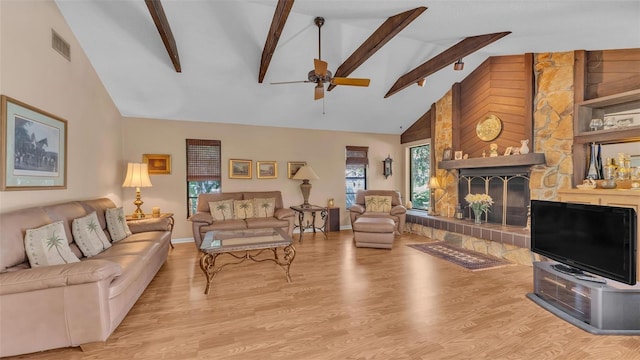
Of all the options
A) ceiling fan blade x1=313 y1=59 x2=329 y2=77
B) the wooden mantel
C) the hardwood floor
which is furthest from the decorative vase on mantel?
ceiling fan blade x1=313 y1=59 x2=329 y2=77

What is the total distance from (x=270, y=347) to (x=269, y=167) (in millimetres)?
4304

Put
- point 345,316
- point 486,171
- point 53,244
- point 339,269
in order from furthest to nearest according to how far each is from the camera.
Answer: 1. point 486,171
2. point 339,269
3. point 345,316
4. point 53,244

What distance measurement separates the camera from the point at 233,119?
5543mm

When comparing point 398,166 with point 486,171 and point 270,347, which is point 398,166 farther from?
point 270,347

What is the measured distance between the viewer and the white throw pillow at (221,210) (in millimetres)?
4906

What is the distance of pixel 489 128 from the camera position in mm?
4965

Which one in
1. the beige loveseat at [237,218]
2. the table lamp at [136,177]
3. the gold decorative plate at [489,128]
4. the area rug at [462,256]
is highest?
the gold decorative plate at [489,128]

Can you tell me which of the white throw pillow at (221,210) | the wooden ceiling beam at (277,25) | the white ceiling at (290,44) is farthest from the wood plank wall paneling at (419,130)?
the white throw pillow at (221,210)

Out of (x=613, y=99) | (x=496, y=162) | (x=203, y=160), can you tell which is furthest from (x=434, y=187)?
(x=203, y=160)

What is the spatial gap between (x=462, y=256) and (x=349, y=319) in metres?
2.70

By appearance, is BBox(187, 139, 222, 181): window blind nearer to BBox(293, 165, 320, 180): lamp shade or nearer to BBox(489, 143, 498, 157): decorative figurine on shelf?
BBox(293, 165, 320, 180): lamp shade

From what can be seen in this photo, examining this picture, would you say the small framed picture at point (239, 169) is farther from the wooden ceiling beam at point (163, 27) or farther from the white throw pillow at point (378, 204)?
the white throw pillow at point (378, 204)

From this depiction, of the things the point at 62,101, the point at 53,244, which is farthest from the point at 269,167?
the point at 53,244

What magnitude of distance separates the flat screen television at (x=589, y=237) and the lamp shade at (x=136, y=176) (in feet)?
18.3
